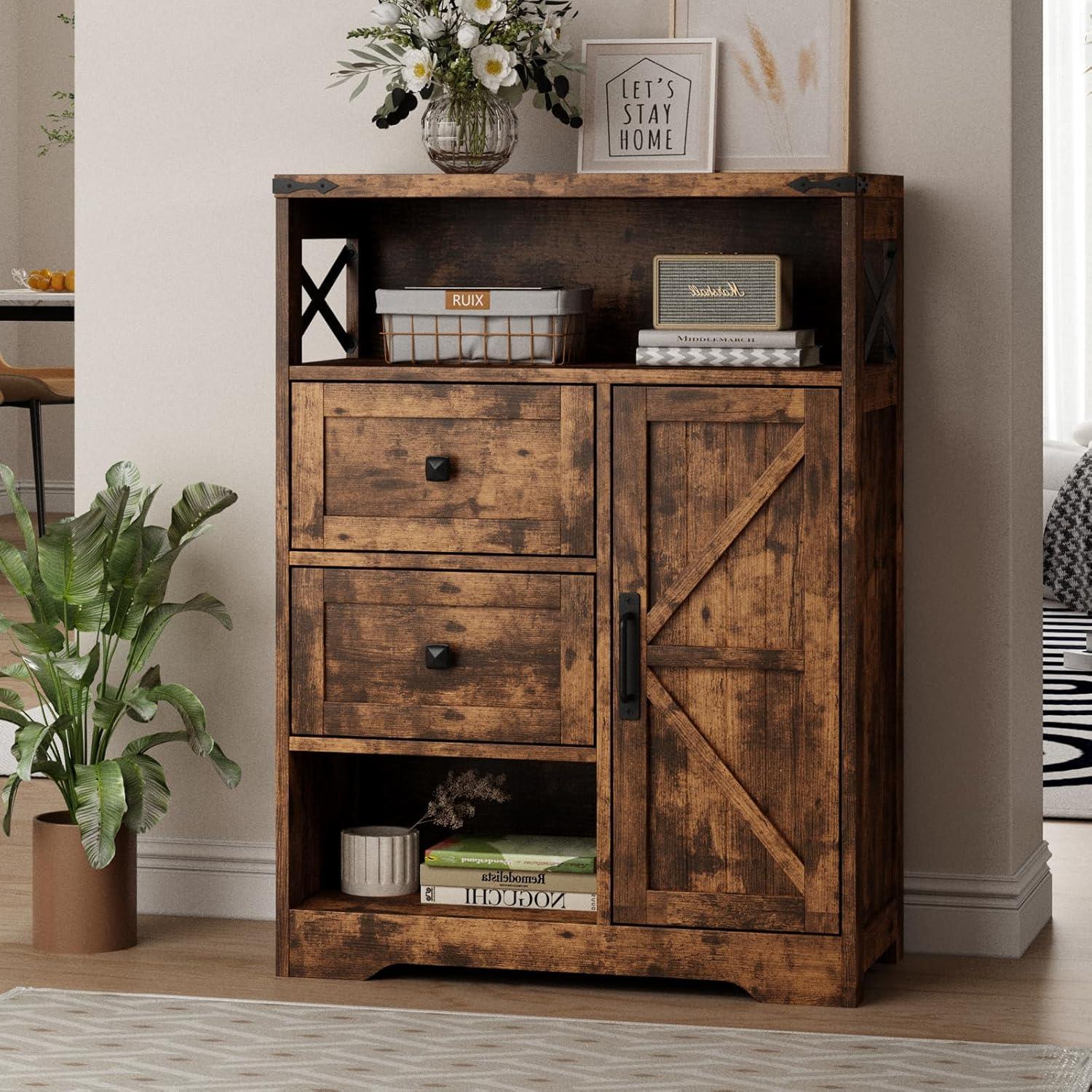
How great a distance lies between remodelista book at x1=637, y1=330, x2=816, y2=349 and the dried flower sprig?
32.0 inches

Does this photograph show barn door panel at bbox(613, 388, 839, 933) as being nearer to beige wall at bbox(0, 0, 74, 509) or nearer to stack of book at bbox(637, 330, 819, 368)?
stack of book at bbox(637, 330, 819, 368)

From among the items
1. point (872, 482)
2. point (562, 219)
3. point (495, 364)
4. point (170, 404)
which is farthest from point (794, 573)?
point (170, 404)

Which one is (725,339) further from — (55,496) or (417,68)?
(55,496)

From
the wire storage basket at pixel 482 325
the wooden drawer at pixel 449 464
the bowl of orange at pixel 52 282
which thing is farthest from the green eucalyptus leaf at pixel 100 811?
the bowl of orange at pixel 52 282

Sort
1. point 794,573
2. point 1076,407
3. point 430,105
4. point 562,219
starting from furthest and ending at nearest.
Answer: point 1076,407 → point 562,219 → point 430,105 → point 794,573

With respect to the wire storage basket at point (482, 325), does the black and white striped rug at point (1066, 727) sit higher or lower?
lower

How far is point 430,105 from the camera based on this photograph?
2.97 metres

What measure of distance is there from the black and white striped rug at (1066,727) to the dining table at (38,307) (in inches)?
144

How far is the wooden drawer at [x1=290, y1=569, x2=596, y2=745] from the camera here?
2.84m

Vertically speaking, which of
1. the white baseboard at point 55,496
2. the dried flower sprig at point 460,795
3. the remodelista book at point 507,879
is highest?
the white baseboard at point 55,496

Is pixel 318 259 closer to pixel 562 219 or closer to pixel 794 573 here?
pixel 562 219

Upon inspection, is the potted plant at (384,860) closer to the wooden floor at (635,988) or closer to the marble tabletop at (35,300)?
the wooden floor at (635,988)

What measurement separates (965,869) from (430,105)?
155cm

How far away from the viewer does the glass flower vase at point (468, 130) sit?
116 inches
